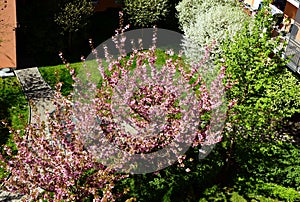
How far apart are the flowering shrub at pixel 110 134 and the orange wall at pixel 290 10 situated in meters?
9.07

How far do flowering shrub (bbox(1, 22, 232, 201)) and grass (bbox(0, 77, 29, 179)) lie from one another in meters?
4.37

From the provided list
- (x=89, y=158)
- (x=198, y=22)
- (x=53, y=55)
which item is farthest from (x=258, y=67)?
(x=53, y=55)

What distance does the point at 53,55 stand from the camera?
24547 mm

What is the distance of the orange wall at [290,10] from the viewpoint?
2275 centimetres

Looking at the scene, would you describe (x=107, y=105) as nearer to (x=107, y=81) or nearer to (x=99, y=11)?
(x=107, y=81)

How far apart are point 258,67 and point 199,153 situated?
158 inches

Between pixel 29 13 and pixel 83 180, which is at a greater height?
pixel 29 13

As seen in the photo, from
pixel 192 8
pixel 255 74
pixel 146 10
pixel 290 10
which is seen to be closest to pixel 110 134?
pixel 255 74

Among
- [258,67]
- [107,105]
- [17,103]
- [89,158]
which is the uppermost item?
[258,67]

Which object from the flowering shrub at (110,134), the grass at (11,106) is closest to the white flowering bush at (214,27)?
the flowering shrub at (110,134)

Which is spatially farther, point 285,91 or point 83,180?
point 285,91

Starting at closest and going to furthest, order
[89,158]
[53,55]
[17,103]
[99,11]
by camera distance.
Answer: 1. [89,158]
2. [17,103]
3. [53,55]
4. [99,11]

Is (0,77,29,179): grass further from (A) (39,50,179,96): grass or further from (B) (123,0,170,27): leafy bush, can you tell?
(B) (123,0,170,27): leafy bush

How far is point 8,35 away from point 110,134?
33.5ft
